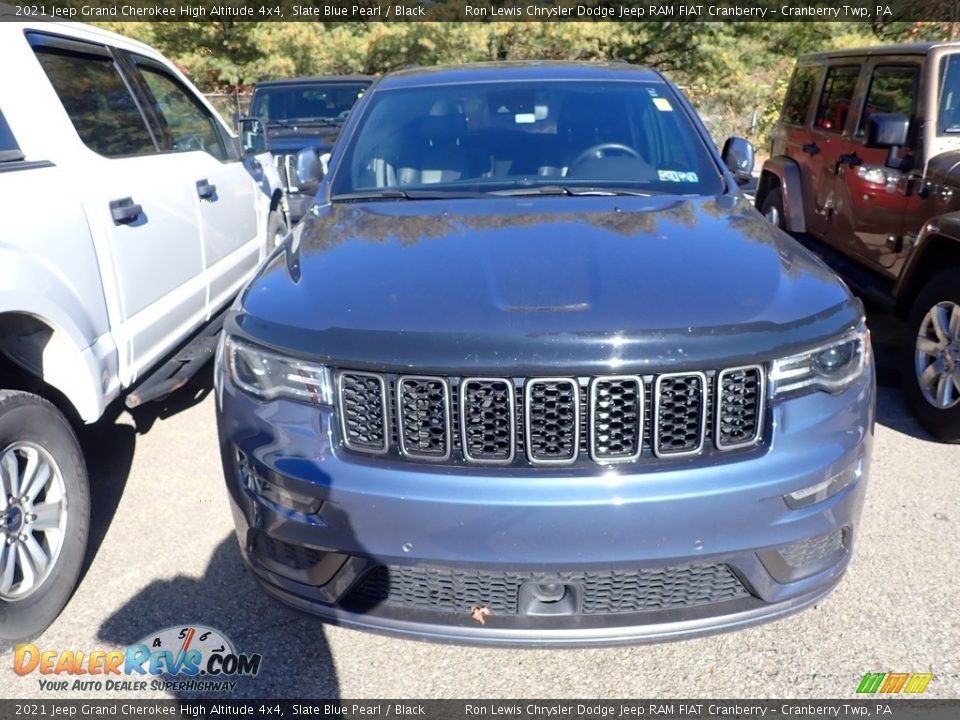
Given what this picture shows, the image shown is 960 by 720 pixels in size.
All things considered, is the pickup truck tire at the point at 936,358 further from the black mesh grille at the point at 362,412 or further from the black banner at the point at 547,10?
the black banner at the point at 547,10

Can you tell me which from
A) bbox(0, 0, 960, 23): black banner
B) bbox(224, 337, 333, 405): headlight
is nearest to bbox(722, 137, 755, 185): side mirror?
bbox(224, 337, 333, 405): headlight

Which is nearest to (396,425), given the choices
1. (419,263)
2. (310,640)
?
(419,263)

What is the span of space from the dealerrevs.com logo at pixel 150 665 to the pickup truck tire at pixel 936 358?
3.43 meters

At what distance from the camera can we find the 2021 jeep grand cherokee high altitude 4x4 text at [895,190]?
4.15 m

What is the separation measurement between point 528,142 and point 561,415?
1852 mm

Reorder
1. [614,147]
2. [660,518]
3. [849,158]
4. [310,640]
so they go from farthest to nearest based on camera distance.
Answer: [849,158] → [614,147] → [310,640] → [660,518]

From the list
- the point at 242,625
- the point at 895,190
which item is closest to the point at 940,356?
the point at 895,190

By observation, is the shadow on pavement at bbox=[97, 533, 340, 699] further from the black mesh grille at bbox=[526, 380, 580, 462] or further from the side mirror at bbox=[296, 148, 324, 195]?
the side mirror at bbox=[296, 148, 324, 195]

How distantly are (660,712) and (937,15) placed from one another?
20.7m

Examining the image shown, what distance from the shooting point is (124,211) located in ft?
11.1

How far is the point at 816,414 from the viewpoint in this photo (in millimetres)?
2193

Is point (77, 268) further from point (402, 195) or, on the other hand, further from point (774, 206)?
point (774, 206)

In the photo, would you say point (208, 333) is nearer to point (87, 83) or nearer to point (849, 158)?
point (87, 83)

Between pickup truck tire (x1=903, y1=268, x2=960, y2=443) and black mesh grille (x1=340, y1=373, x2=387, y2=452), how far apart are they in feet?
10.4
